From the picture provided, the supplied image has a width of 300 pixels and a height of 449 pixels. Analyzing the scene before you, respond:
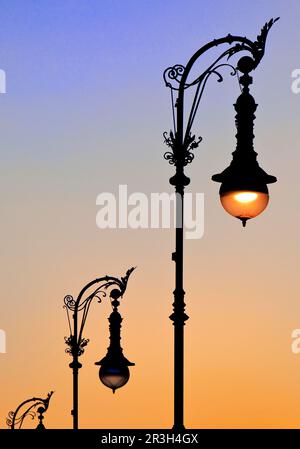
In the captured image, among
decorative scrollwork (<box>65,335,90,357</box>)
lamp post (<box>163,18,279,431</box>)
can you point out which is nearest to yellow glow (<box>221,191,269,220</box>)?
lamp post (<box>163,18,279,431</box>)

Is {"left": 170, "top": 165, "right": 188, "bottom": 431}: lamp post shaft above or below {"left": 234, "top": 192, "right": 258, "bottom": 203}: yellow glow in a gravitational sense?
below

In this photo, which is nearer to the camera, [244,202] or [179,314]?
[244,202]

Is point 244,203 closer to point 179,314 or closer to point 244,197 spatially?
point 244,197

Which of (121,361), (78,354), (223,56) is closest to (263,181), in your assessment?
(223,56)

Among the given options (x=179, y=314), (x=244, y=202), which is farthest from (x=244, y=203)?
(x=179, y=314)

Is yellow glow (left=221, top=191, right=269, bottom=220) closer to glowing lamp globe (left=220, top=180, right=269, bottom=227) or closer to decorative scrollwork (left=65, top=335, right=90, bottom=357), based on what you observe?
glowing lamp globe (left=220, top=180, right=269, bottom=227)

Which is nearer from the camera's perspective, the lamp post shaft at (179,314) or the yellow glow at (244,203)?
the yellow glow at (244,203)

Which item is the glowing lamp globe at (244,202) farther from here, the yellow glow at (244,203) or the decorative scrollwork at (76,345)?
the decorative scrollwork at (76,345)

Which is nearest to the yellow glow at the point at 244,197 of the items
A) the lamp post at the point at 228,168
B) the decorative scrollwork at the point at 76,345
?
the lamp post at the point at 228,168
